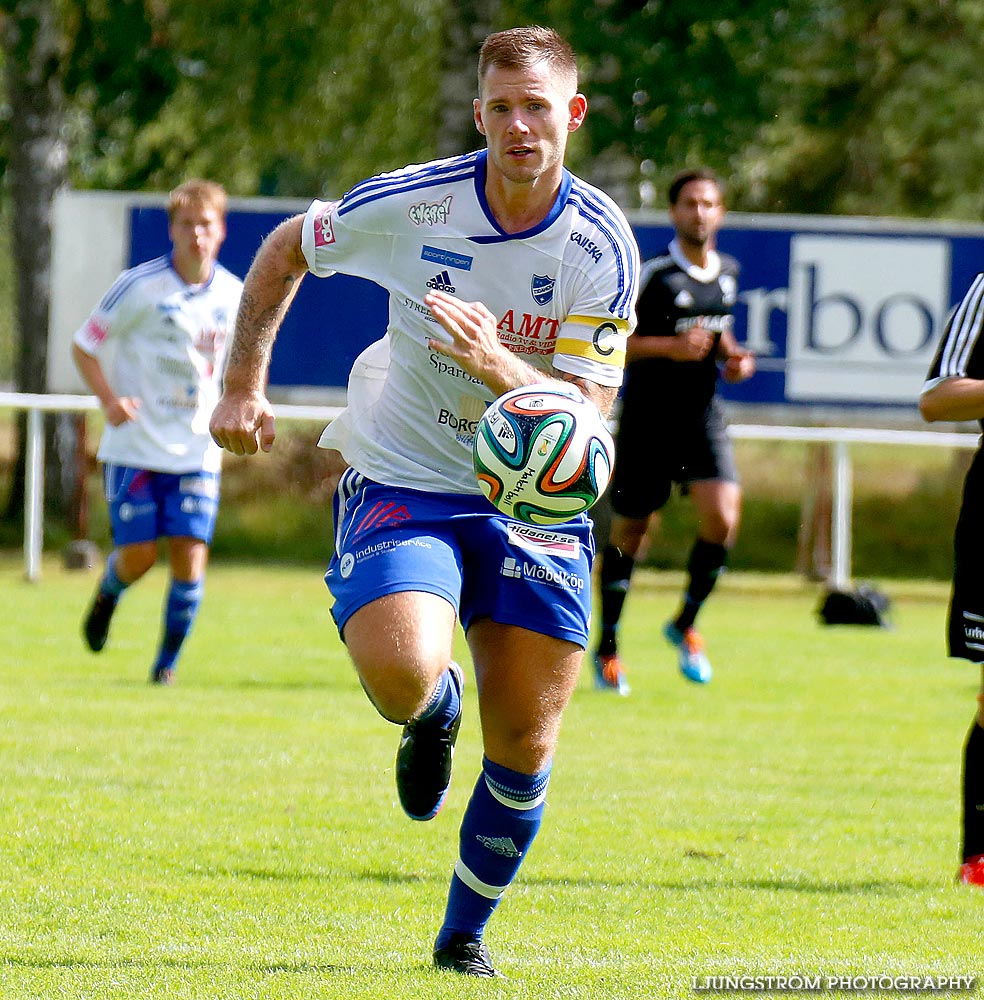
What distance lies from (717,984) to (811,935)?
638mm

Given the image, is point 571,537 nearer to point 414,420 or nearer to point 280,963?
point 414,420

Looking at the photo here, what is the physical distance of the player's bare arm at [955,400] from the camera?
5.22m

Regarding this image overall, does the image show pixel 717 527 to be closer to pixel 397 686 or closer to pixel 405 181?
pixel 405 181

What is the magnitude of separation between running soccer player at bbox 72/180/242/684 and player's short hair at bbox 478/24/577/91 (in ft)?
15.9

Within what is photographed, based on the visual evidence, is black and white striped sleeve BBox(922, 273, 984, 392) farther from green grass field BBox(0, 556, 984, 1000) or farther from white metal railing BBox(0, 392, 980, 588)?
white metal railing BBox(0, 392, 980, 588)

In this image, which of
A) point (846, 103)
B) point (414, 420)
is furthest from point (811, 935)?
point (846, 103)

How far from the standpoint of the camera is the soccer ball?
162 inches

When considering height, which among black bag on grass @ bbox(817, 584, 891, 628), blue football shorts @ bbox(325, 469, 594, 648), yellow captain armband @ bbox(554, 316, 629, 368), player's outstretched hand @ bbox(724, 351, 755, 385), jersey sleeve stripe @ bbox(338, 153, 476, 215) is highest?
jersey sleeve stripe @ bbox(338, 153, 476, 215)

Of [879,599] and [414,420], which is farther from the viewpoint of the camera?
[879,599]

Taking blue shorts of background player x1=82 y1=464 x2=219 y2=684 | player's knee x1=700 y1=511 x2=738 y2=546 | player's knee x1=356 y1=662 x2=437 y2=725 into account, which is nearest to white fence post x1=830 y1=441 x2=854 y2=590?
player's knee x1=700 y1=511 x2=738 y2=546

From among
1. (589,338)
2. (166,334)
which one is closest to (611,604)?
(166,334)

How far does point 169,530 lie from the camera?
29.6ft

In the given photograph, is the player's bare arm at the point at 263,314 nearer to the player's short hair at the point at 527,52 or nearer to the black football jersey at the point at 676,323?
the player's short hair at the point at 527,52

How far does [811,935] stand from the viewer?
471cm
